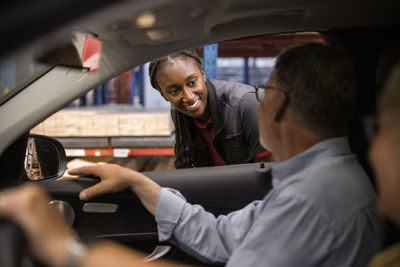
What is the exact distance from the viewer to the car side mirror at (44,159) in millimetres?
1479

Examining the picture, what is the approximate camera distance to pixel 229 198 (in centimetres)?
162

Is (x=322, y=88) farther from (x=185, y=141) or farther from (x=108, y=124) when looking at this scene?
(x=108, y=124)

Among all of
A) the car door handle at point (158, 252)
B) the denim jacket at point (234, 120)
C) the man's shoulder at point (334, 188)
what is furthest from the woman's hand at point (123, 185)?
the denim jacket at point (234, 120)

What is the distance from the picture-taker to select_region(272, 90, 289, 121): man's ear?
3.43ft

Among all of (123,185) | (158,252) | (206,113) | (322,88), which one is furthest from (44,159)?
(322,88)

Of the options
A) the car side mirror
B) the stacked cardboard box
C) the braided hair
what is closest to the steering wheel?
the car side mirror

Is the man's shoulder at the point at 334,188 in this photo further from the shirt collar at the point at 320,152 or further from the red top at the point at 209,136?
the red top at the point at 209,136

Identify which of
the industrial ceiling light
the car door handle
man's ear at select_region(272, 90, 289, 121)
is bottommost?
the car door handle

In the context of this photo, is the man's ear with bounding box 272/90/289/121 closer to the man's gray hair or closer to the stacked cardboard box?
the man's gray hair

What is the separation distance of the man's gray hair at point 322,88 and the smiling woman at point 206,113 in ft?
2.99

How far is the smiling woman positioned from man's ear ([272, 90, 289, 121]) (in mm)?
867

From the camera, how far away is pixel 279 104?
1056 mm

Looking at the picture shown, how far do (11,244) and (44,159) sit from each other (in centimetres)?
95

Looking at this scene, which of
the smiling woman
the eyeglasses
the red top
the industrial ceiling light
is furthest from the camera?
the red top
